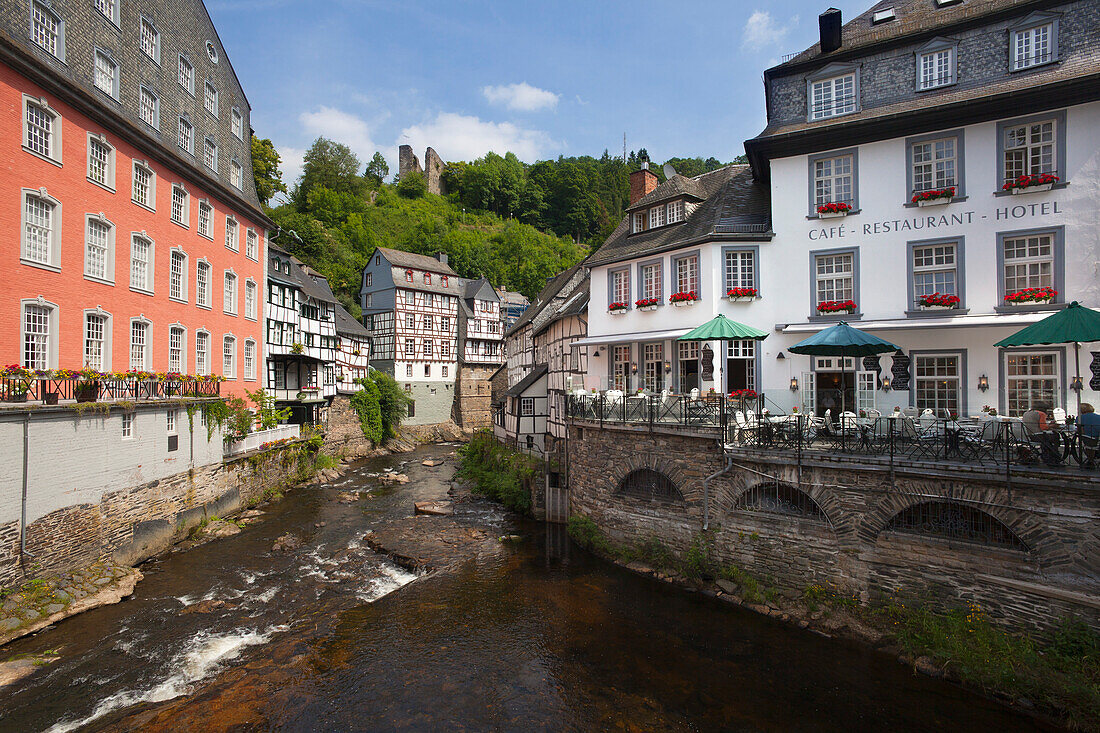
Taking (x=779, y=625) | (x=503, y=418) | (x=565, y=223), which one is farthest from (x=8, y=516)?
(x=565, y=223)

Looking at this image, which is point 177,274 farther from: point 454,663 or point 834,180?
point 834,180

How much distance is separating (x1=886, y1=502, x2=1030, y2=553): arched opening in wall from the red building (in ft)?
67.5

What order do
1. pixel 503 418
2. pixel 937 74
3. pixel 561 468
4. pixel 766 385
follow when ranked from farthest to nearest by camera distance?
pixel 503 418, pixel 561 468, pixel 766 385, pixel 937 74

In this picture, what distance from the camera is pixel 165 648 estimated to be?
11.0 metres

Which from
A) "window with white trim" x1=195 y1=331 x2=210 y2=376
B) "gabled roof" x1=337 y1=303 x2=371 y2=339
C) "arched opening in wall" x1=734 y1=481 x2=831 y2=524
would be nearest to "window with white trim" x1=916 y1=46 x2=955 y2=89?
"arched opening in wall" x1=734 y1=481 x2=831 y2=524

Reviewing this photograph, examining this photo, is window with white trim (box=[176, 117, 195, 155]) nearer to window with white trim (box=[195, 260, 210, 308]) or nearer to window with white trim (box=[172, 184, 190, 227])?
window with white trim (box=[172, 184, 190, 227])

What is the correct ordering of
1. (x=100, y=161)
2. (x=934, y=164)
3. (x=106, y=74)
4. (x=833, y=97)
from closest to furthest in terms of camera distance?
(x=934, y=164) < (x=833, y=97) < (x=100, y=161) < (x=106, y=74)

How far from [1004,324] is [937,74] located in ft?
23.1

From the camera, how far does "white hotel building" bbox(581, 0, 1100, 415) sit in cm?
1319

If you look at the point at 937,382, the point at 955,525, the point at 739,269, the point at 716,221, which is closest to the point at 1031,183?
the point at 937,382

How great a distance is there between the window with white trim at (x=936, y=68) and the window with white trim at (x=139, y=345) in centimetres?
2441

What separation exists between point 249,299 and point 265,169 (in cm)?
2984

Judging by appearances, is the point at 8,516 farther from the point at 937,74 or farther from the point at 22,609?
the point at 937,74

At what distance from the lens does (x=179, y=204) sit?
20.2 metres
